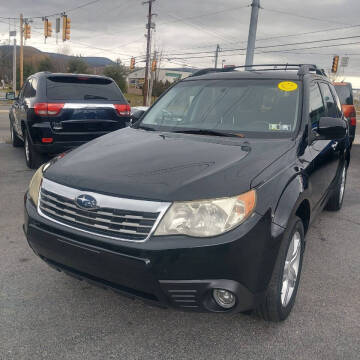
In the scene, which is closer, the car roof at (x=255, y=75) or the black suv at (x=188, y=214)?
the black suv at (x=188, y=214)

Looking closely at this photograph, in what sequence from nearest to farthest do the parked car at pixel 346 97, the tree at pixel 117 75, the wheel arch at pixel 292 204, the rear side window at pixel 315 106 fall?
the wheel arch at pixel 292 204 < the rear side window at pixel 315 106 < the parked car at pixel 346 97 < the tree at pixel 117 75

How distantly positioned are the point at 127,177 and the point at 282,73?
85.9 inches

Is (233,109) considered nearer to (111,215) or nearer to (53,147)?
(111,215)

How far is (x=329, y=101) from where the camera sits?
14.2 feet

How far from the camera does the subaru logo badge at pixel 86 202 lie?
89.2 inches

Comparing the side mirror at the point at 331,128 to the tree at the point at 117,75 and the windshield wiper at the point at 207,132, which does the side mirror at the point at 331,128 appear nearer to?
the windshield wiper at the point at 207,132

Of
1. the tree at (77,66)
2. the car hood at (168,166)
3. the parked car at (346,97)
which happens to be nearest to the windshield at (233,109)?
the car hood at (168,166)

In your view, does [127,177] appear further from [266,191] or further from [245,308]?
[245,308]

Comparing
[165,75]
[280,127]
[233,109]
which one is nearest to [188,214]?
[280,127]

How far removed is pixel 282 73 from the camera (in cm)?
379

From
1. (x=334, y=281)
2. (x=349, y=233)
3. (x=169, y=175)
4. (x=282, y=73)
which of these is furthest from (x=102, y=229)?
(x=349, y=233)

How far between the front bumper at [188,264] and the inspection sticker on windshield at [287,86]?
169 centimetres

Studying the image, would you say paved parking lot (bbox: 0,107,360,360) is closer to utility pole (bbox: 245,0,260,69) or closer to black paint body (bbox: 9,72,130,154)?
black paint body (bbox: 9,72,130,154)

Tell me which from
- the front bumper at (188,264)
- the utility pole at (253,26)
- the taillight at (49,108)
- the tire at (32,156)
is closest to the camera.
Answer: the front bumper at (188,264)
